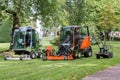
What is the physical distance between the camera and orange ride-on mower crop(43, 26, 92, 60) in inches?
909

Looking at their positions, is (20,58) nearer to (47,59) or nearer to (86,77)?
(47,59)

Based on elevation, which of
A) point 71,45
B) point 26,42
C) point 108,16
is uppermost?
point 108,16

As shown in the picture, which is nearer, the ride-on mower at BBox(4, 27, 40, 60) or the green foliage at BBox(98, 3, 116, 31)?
the ride-on mower at BBox(4, 27, 40, 60)

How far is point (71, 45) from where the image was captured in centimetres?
2422

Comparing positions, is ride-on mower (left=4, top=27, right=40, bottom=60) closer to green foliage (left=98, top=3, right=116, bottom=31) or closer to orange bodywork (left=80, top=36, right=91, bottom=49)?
orange bodywork (left=80, top=36, right=91, bottom=49)

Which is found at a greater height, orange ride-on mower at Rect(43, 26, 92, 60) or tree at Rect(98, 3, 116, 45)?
tree at Rect(98, 3, 116, 45)

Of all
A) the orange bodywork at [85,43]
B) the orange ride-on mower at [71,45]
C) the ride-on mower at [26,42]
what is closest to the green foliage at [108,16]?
the orange ride-on mower at [71,45]

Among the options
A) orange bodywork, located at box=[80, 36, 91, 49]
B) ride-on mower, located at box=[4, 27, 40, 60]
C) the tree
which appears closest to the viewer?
orange bodywork, located at box=[80, 36, 91, 49]

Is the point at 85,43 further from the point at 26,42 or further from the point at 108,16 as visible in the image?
the point at 108,16

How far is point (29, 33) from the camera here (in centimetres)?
2609

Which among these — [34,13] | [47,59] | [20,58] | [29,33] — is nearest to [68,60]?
[47,59]

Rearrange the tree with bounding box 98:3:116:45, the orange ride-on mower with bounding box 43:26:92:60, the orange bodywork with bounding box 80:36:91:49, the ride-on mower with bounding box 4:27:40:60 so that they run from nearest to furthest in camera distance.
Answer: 1. the orange ride-on mower with bounding box 43:26:92:60
2. the orange bodywork with bounding box 80:36:91:49
3. the ride-on mower with bounding box 4:27:40:60
4. the tree with bounding box 98:3:116:45

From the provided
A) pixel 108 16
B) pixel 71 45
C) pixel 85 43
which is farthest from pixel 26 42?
Result: pixel 108 16

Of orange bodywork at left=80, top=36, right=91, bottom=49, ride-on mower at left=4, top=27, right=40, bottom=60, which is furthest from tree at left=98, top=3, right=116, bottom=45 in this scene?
ride-on mower at left=4, top=27, right=40, bottom=60
